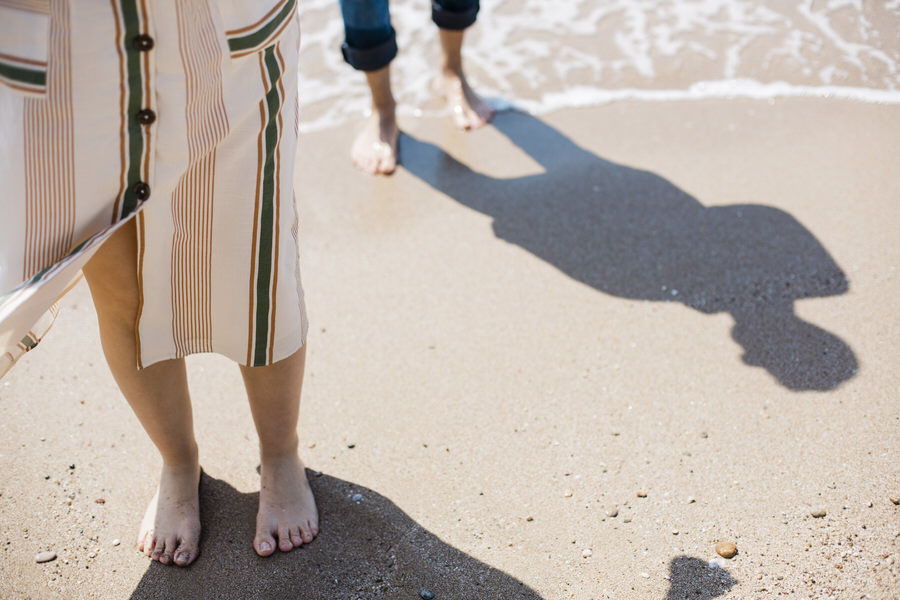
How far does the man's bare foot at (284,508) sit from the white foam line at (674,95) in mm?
1985

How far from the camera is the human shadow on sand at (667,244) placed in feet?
7.27

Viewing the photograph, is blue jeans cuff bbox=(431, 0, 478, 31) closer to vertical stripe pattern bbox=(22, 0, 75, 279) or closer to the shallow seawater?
the shallow seawater

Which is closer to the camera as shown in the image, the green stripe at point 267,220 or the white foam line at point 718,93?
the green stripe at point 267,220

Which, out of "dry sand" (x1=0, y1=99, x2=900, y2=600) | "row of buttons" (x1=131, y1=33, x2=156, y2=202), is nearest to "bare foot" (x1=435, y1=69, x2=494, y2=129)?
Result: "dry sand" (x1=0, y1=99, x2=900, y2=600)

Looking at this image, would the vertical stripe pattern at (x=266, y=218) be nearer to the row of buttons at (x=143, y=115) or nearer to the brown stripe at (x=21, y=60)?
the row of buttons at (x=143, y=115)

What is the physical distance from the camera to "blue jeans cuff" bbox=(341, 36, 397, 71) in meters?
2.96

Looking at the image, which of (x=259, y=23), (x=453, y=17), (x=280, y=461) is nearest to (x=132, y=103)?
(x=259, y=23)

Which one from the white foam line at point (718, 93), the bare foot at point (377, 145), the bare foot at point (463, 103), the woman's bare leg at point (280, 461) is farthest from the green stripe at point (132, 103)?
the white foam line at point (718, 93)

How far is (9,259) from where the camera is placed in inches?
44.2

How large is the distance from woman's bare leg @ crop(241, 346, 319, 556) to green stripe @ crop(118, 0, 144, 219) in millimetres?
543

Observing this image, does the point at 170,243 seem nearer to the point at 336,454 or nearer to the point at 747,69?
the point at 336,454

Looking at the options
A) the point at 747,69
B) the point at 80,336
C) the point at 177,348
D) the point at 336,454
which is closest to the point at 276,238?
the point at 177,348

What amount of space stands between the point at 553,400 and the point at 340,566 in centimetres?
75

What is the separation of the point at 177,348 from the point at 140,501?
67 centimetres
